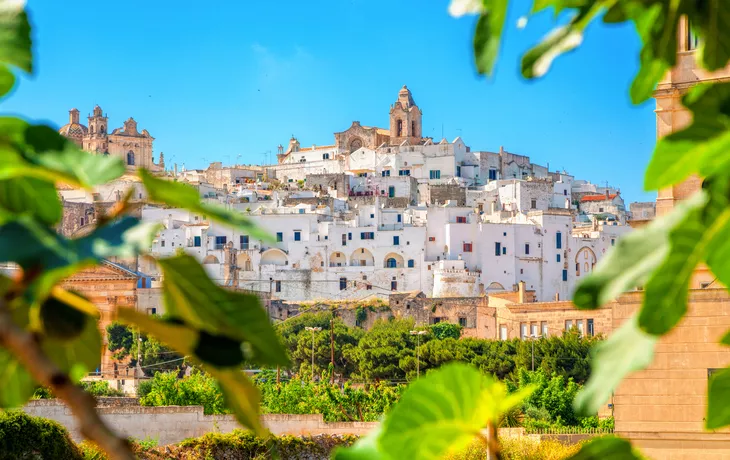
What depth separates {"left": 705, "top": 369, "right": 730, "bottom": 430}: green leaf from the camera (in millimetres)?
965

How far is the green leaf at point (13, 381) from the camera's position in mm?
957

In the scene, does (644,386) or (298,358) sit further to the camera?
(298,358)

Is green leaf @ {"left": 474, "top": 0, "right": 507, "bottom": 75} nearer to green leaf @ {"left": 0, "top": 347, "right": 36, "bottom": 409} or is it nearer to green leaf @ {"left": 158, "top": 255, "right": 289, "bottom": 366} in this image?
green leaf @ {"left": 158, "top": 255, "right": 289, "bottom": 366}

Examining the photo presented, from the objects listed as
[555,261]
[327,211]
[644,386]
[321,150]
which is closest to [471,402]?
[644,386]

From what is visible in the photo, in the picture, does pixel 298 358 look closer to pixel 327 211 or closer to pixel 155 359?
pixel 155 359

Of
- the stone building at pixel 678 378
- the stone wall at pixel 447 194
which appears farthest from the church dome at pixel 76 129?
the stone building at pixel 678 378

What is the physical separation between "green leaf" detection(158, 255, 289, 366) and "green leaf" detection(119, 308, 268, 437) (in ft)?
0.04

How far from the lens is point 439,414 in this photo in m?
0.78

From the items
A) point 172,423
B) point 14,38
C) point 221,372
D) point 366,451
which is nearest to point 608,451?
point 366,451

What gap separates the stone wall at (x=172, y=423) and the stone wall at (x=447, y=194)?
35.7 m

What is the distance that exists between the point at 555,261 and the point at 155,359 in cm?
1916

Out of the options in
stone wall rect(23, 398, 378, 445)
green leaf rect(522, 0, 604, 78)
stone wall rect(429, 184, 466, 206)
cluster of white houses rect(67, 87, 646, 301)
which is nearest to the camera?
green leaf rect(522, 0, 604, 78)

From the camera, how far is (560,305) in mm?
36750

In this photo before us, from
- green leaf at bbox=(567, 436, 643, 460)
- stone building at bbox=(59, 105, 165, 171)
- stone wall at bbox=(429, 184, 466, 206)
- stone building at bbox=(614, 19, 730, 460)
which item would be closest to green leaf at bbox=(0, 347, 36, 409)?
green leaf at bbox=(567, 436, 643, 460)
